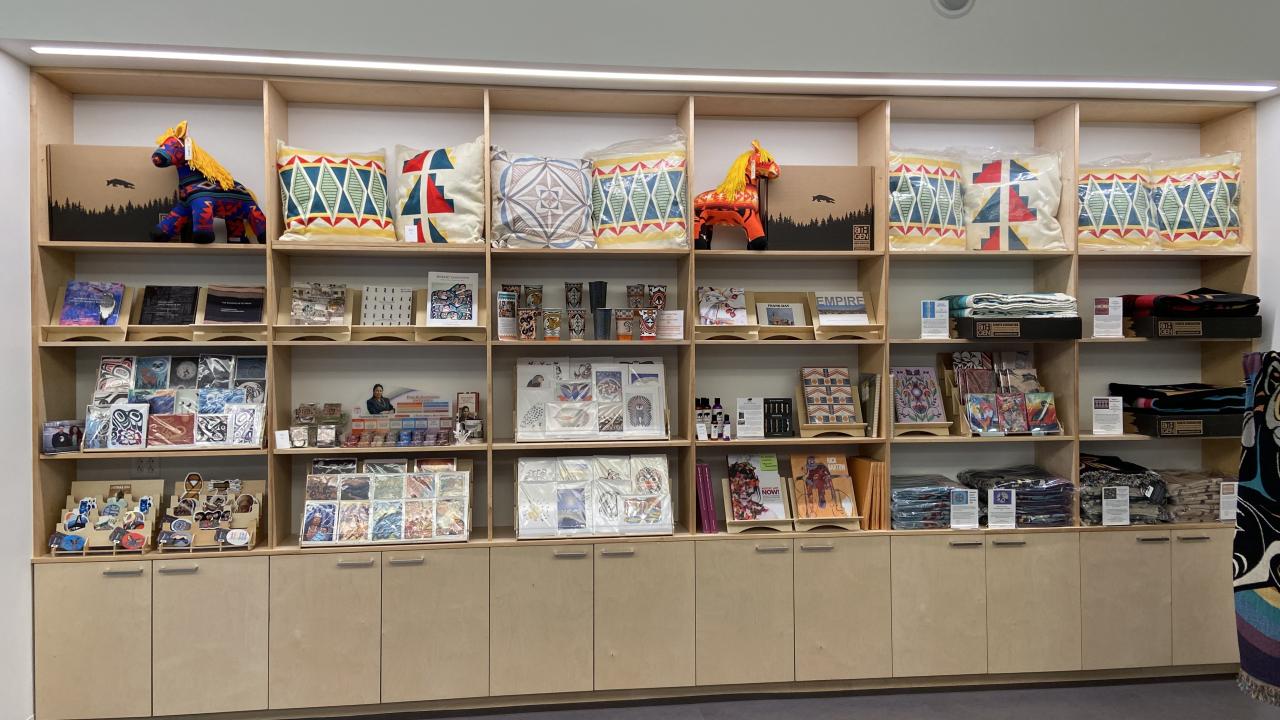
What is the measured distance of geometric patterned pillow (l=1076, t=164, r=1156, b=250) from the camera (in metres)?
3.87

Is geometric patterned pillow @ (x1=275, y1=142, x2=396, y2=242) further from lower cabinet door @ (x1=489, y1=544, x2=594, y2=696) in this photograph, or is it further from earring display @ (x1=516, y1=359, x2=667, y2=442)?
lower cabinet door @ (x1=489, y1=544, x2=594, y2=696)

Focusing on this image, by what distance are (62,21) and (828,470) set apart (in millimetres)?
3747

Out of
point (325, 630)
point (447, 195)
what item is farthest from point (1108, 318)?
point (325, 630)

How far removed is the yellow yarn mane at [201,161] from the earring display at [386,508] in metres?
1.37

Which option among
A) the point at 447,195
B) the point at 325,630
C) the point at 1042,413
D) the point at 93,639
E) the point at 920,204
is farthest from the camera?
the point at 1042,413

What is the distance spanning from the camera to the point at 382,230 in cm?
356

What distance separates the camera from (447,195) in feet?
11.7

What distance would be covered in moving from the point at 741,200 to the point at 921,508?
1720 mm

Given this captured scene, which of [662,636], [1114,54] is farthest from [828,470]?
[1114,54]

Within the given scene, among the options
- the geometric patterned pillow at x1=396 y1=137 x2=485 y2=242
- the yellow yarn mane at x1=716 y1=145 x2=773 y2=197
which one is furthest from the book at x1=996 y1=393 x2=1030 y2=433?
the geometric patterned pillow at x1=396 y1=137 x2=485 y2=242

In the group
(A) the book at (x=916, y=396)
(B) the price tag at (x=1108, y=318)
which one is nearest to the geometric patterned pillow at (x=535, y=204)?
(A) the book at (x=916, y=396)

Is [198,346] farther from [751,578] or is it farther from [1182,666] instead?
[1182,666]

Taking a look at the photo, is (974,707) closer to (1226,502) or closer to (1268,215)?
(1226,502)

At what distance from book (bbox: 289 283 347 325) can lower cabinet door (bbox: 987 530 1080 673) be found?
130 inches
